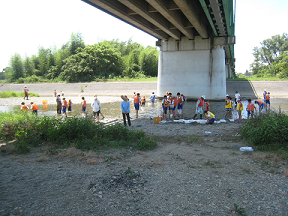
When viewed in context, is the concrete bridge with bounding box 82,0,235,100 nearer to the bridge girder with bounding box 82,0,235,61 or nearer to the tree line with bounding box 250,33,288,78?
the bridge girder with bounding box 82,0,235,61

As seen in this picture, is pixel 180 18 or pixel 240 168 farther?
pixel 180 18

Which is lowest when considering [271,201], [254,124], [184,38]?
[271,201]

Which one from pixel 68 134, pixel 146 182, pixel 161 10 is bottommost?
pixel 146 182

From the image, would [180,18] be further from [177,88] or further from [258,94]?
[258,94]

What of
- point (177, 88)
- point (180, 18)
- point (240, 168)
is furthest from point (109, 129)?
point (177, 88)

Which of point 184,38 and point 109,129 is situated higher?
point 184,38

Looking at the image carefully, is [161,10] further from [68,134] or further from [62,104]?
[68,134]

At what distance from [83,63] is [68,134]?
47.1 metres

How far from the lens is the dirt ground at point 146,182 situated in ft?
14.5

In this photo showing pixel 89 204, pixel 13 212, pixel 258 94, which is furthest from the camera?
pixel 258 94

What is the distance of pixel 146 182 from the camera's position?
5.60 m

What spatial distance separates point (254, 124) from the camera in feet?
31.0

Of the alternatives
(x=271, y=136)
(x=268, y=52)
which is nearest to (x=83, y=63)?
(x=271, y=136)

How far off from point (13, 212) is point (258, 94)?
36093mm
